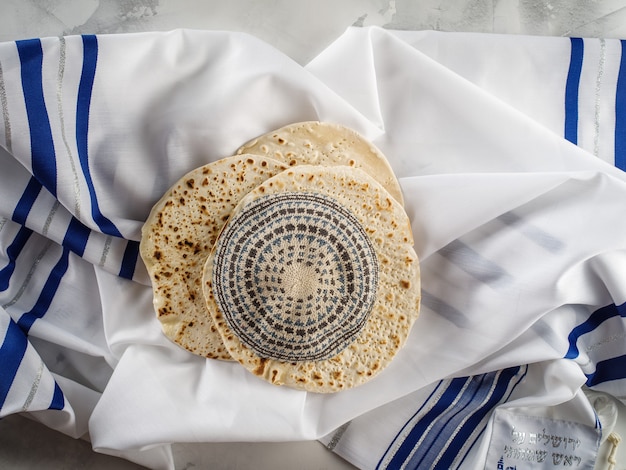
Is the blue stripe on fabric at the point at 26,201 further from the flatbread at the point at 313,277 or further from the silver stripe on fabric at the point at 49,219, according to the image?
the flatbread at the point at 313,277

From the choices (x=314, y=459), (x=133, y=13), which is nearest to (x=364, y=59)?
(x=133, y=13)

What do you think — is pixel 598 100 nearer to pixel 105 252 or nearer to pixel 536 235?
pixel 536 235

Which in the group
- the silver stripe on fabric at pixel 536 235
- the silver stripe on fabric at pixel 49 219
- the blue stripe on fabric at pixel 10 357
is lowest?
the blue stripe on fabric at pixel 10 357

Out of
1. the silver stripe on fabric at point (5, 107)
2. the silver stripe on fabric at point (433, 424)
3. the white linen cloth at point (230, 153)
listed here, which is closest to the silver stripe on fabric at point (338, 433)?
the white linen cloth at point (230, 153)

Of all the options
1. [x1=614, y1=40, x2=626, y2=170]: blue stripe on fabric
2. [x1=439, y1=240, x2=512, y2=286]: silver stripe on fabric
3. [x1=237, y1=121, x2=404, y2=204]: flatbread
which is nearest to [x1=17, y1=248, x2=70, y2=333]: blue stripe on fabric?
[x1=237, y1=121, x2=404, y2=204]: flatbread

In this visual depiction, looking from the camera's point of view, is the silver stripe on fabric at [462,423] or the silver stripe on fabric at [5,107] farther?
the silver stripe on fabric at [462,423]

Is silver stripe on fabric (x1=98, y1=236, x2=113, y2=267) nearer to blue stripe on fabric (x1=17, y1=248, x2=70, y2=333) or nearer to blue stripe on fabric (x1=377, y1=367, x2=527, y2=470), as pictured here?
blue stripe on fabric (x1=17, y1=248, x2=70, y2=333)

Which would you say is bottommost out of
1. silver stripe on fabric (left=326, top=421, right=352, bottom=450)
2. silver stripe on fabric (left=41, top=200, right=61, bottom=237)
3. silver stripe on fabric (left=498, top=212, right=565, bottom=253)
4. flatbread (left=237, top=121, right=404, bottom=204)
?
silver stripe on fabric (left=326, top=421, right=352, bottom=450)

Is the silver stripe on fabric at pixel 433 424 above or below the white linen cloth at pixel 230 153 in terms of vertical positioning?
below

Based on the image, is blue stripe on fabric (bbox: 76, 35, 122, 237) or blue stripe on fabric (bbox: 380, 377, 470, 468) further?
blue stripe on fabric (bbox: 380, 377, 470, 468)
